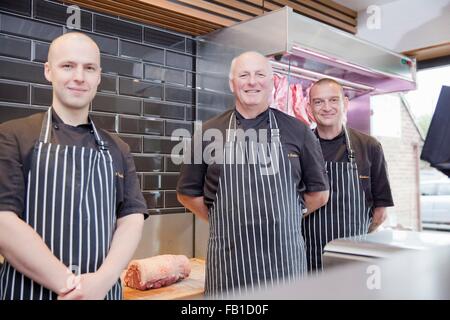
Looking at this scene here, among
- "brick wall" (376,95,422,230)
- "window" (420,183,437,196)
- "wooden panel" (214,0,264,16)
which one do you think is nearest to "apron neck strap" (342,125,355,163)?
"wooden panel" (214,0,264,16)

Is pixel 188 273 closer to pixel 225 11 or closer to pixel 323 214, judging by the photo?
pixel 323 214

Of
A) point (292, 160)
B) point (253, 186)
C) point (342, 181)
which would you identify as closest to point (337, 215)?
point (342, 181)

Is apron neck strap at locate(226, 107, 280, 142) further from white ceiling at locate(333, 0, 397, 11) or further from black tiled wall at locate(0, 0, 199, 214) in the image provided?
white ceiling at locate(333, 0, 397, 11)

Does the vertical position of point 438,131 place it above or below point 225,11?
below

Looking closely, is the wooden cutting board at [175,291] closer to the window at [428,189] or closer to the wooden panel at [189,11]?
the wooden panel at [189,11]

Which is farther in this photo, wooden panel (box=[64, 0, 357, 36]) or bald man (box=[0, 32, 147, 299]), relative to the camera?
wooden panel (box=[64, 0, 357, 36])

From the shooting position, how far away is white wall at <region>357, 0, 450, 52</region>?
3.15 meters

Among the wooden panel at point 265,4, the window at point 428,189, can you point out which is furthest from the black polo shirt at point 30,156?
the window at point 428,189

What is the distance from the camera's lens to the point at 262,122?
1908mm

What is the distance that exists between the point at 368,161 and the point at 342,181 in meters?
0.21

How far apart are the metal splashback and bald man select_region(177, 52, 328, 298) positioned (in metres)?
0.55
